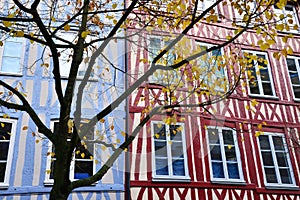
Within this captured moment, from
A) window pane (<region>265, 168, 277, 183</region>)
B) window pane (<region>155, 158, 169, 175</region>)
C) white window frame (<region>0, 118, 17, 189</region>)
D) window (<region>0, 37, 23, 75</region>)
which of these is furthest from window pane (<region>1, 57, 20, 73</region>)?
window pane (<region>265, 168, 277, 183</region>)

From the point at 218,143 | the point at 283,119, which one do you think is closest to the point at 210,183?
the point at 218,143

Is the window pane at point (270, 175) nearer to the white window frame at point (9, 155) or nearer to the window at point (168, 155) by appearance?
the window at point (168, 155)

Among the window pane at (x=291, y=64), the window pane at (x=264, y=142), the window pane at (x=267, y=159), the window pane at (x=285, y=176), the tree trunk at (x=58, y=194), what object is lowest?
the tree trunk at (x=58, y=194)

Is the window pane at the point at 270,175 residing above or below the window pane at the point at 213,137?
below

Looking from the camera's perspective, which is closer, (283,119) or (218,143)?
(218,143)

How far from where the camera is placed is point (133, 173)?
8367mm

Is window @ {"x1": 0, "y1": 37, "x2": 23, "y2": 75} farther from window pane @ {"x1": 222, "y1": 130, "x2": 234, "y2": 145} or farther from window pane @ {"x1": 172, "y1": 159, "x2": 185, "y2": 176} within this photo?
window pane @ {"x1": 222, "y1": 130, "x2": 234, "y2": 145}

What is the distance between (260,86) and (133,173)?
506 cm

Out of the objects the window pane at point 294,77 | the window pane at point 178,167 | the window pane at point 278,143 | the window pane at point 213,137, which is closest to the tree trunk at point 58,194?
the window pane at point 178,167

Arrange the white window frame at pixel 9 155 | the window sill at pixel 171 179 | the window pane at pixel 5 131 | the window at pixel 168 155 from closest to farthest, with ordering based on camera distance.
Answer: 1. the white window frame at pixel 9 155
2. the window pane at pixel 5 131
3. the window sill at pixel 171 179
4. the window at pixel 168 155

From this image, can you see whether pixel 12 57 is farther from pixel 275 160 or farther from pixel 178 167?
pixel 275 160

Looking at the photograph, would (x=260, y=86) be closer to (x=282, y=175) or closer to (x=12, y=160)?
(x=282, y=175)

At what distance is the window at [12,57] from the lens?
8969 mm

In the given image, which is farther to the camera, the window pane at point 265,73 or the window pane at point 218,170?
the window pane at point 265,73
